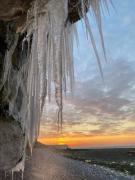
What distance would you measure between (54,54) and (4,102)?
2.31m

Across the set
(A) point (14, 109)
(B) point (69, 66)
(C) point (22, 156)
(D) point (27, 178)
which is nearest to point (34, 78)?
(B) point (69, 66)

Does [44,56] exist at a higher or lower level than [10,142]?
higher

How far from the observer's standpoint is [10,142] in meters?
8.03

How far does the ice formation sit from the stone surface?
188 millimetres

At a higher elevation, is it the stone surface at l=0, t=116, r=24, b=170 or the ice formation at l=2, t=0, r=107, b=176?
the ice formation at l=2, t=0, r=107, b=176

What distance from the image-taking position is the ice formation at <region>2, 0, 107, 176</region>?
5852mm

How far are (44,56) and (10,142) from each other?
9.12 ft

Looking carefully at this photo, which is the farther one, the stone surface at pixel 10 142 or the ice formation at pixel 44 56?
the stone surface at pixel 10 142

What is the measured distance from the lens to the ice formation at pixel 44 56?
19.2ft

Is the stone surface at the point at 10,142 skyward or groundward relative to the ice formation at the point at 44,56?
groundward

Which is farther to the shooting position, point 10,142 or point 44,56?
point 10,142

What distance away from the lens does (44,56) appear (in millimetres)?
5945

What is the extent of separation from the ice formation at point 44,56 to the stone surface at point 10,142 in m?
0.19

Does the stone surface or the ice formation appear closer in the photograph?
the ice formation
